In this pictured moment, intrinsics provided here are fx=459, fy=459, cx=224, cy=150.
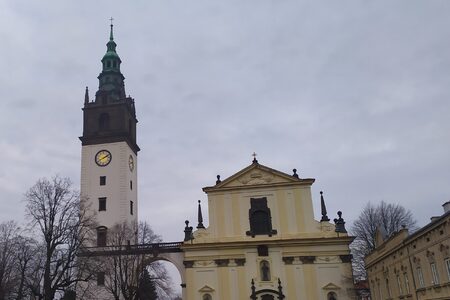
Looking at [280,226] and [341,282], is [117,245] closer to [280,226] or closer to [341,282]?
[280,226]

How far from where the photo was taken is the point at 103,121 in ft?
174

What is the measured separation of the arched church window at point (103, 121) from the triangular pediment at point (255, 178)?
651 inches

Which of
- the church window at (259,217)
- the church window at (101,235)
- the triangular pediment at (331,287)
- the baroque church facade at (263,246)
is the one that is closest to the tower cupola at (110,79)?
the church window at (101,235)

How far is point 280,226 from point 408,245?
1651cm

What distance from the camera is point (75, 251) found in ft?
95.9

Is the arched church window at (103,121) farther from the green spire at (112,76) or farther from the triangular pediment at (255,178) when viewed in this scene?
the triangular pediment at (255,178)

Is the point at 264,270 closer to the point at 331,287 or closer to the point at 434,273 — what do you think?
the point at 331,287

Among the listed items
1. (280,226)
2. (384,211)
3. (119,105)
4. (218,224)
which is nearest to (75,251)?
(218,224)

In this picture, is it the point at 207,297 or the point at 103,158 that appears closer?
the point at 207,297

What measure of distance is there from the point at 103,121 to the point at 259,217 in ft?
73.8

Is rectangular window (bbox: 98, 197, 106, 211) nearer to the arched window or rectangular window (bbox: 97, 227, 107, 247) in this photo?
rectangular window (bbox: 97, 227, 107, 247)

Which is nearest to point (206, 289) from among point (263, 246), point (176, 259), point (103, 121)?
point (176, 259)

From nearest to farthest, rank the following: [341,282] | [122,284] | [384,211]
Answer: [122,284]
[341,282]
[384,211]

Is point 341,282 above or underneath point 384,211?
underneath
